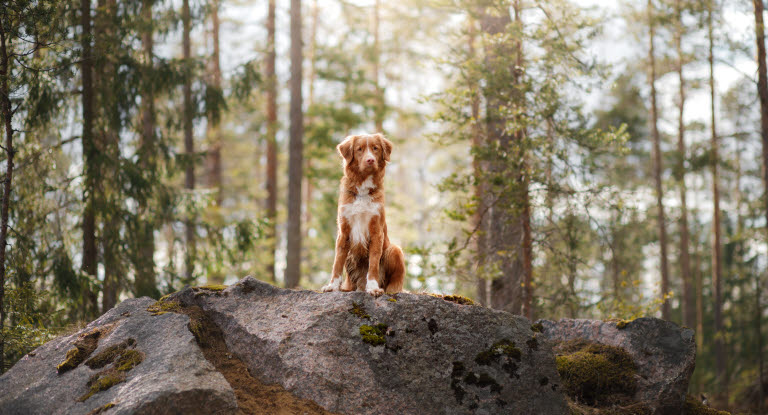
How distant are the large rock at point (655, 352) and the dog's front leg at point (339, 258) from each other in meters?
3.58

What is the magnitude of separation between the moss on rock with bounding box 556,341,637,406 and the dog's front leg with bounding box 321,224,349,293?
2.89m

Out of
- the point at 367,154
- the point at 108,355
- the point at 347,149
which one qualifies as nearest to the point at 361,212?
the point at 367,154

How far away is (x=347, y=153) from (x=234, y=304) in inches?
81.5

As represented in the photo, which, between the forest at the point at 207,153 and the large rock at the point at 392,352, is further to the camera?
the forest at the point at 207,153

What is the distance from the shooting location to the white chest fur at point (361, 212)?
6.14 m

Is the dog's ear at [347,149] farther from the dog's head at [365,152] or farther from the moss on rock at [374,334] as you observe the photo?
the moss on rock at [374,334]

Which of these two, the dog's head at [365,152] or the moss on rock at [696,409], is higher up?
the dog's head at [365,152]

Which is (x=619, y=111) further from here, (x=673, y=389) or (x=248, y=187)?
(x=673, y=389)

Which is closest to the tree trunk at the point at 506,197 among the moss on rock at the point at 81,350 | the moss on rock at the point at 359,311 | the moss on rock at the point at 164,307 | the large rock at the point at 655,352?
the large rock at the point at 655,352

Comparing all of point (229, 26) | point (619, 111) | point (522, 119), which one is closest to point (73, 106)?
point (522, 119)

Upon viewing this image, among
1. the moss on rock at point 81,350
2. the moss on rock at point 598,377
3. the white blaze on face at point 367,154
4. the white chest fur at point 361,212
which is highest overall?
the white blaze on face at point 367,154

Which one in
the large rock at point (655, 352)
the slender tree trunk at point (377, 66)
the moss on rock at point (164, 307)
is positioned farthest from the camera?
the slender tree trunk at point (377, 66)

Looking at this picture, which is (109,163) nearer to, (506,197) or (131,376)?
(131,376)

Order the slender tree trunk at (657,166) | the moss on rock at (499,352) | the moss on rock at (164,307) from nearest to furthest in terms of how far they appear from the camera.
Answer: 1. the moss on rock at (499,352)
2. the moss on rock at (164,307)
3. the slender tree trunk at (657,166)
